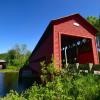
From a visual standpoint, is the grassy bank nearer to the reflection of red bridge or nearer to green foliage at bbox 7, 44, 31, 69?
the reflection of red bridge

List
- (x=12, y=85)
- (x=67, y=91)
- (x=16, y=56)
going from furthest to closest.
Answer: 1. (x=16, y=56)
2. (x=12, y=85)
3. (x=67, y=91)

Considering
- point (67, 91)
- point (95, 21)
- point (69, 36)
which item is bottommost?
→ point (67, 91)

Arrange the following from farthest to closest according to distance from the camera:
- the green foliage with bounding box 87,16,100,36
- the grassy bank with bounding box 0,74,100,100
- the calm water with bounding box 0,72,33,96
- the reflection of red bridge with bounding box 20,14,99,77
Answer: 1. the green foliage with bounding box 87,16,100,36
2. the calm water with bounding box 0,72,33,96
3. the reflection of red bridge with bounding box 20,14,99,77
4. the grassy bank with bounding box 0,74,100,100

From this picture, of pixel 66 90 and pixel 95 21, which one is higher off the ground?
pixel 95 21

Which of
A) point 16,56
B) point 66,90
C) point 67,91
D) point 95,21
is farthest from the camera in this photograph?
point 16,56

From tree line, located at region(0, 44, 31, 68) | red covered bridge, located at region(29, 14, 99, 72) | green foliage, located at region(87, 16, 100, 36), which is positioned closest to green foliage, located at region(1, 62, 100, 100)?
red covered bridge, located at region(29, 14, 99, 72)

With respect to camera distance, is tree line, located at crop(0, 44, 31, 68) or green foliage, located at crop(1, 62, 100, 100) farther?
tree line, located at crop(0, 44, 31, 68)

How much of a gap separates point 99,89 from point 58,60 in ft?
26.6

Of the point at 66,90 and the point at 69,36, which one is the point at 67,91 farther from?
the point at 69,36

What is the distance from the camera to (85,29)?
20578 mm

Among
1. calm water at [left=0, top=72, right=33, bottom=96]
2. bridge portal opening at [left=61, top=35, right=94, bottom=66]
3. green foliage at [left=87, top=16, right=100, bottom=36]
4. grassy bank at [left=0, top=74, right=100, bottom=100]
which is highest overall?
green foliage at [left=87, top=16, right=100, bottom=36]

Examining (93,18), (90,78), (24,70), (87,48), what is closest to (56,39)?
(87,48)

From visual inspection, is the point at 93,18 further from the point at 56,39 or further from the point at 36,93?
the point at 36,93

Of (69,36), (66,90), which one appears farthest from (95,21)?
(66,90)
